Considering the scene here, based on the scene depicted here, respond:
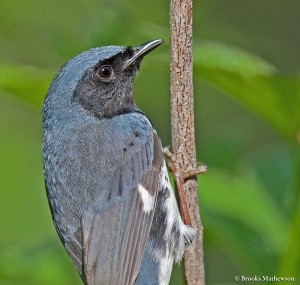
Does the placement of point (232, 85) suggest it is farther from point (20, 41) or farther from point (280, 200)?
point (20, 41)

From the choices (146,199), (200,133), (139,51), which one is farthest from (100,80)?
(200,133)

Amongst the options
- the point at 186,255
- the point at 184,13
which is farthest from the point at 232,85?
the point at 186,255

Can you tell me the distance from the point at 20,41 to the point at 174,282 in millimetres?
2823

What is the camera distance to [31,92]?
4586 mm

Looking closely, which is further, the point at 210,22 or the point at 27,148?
the point at 210,22

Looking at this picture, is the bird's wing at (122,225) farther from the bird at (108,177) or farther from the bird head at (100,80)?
the bird head at (100,80)

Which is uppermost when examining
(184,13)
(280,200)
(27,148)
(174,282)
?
(184,13)

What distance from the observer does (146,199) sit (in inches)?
179

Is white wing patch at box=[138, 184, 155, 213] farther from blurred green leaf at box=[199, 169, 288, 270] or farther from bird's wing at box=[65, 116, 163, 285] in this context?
blurred green leaf at box=[199, 169, 288, 270]

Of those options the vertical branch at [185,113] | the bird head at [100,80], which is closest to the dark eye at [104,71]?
the bird head at [100,80]

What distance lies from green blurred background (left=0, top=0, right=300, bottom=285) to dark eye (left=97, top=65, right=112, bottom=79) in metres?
0.20

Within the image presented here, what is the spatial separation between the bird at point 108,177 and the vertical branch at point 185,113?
152mm

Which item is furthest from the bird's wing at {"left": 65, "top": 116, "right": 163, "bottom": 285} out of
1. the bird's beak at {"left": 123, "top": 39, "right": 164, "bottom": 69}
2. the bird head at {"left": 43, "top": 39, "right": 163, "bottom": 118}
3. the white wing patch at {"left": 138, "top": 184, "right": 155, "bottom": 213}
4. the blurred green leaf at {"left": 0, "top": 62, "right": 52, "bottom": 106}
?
the blurred green leaf at {"left": 0, "top": 62, "right": 52, "bottom": 106}

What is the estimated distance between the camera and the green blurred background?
167 inches
